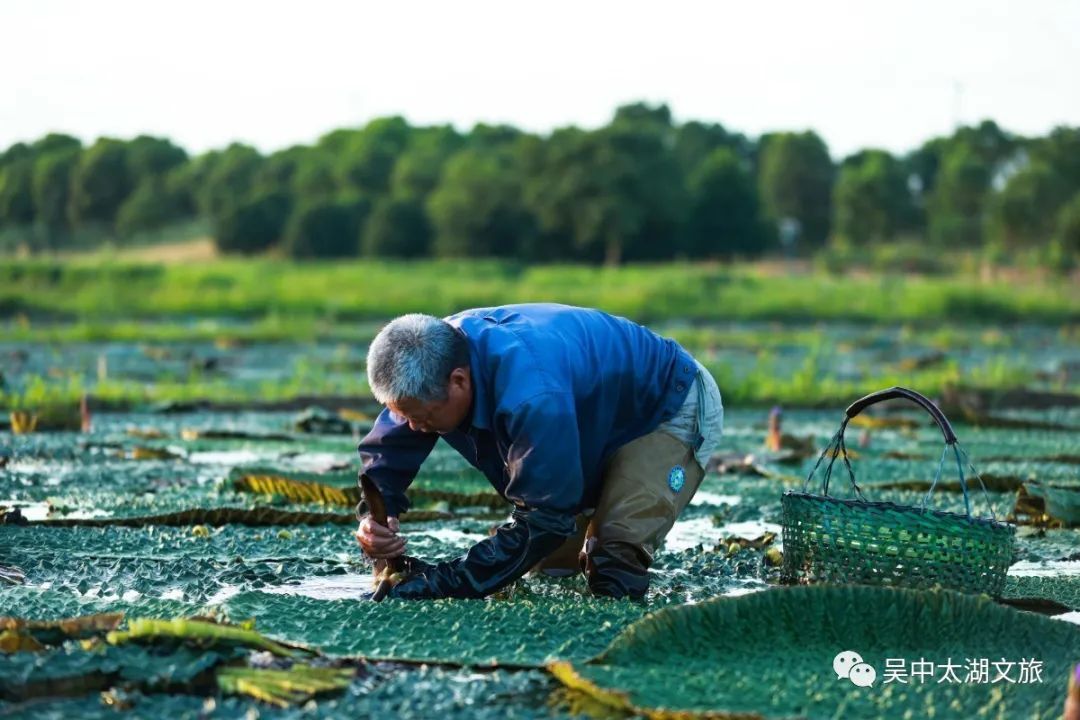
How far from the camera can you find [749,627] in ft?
12.6

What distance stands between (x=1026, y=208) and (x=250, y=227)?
106ft

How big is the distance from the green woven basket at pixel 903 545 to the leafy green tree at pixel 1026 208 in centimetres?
5815

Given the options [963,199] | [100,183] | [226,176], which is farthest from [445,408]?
[226,176]

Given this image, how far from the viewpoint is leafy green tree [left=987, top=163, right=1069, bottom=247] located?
59.4m

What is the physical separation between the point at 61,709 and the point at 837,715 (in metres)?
1.77

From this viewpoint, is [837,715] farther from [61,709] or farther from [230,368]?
[230,368]

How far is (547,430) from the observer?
4.02m

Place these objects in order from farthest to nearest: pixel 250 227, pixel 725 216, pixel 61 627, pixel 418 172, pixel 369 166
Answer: pixel 369 166 → pixel 418 172 → pixel 725 216 → pixel 250 227 → pixel 61 627

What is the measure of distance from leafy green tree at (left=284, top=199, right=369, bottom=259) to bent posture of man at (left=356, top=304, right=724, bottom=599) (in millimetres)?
52210

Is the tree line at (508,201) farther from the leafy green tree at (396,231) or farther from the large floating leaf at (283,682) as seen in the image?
the large floating leaf at (283,682)

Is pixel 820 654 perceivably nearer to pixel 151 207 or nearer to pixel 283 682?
pixel 283 682

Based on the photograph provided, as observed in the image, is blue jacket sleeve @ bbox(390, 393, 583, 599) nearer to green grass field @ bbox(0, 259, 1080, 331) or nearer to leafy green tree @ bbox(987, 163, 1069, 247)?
green grass field @ bbox(0, 259, 1080, 331)

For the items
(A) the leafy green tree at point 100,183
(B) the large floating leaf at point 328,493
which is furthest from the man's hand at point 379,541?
(A) the leafy green tree at point 100,183

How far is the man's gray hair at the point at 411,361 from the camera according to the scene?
394 centimetres
